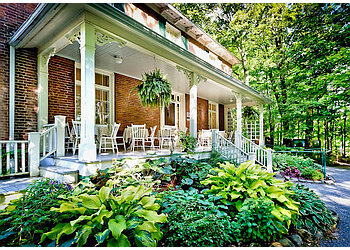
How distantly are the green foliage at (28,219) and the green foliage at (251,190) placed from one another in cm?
207

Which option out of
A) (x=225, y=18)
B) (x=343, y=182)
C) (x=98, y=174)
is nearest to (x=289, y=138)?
(x=343, y=182)

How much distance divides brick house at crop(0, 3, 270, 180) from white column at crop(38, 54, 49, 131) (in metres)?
0.02

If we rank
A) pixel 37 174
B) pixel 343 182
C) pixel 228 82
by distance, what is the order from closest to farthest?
pixel 37 174 < pixel 343 182 < pixel 228 82

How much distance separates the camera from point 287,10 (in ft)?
35.8

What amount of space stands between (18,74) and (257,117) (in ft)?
36.0

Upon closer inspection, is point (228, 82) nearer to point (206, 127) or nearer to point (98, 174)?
point (206, 127)

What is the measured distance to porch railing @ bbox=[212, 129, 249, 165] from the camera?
19.3ft

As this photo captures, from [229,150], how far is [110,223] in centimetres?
486

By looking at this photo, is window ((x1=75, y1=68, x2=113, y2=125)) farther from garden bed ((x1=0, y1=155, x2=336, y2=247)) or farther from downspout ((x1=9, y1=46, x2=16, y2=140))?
garden bed ((x1=0, y1=155, x2=336, y2=247))

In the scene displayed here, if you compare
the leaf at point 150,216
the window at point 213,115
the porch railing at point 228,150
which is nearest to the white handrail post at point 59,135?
the leaf at point 150,216

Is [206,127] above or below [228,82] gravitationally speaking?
below

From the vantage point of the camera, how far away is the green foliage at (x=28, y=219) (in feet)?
5.83

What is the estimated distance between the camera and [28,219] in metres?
1.88

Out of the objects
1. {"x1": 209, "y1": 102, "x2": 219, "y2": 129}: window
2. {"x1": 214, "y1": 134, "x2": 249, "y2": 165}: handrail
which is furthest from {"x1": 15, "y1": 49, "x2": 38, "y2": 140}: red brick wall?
{"x1": 209, "y1": 102, "x2": 219, "y2": 129}: window
